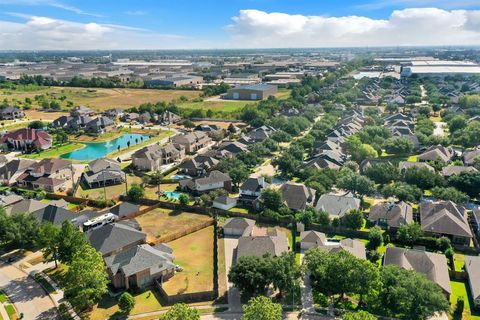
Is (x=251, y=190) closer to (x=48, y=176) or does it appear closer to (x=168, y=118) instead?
(x=48, y=176)

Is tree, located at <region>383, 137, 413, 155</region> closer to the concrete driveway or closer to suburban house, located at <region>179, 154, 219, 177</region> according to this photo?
suburban house, located at <region>179, 154, 219, 177</region>

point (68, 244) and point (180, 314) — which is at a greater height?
point (68, 244)

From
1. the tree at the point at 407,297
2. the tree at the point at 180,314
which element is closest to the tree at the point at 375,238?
the tree at the point at 407,297

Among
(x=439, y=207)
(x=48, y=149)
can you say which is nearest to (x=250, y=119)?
(x=48, y=149)

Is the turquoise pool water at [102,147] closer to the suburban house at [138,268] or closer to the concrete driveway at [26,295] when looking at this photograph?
the concrete driveway at [26,295]

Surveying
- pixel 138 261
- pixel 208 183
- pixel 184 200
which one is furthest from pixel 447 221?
pixel 138 261

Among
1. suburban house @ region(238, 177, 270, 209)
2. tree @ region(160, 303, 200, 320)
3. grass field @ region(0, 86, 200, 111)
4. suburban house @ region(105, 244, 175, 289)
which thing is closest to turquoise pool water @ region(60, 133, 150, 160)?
suburban house @ region(238, 177, 270, 209)
